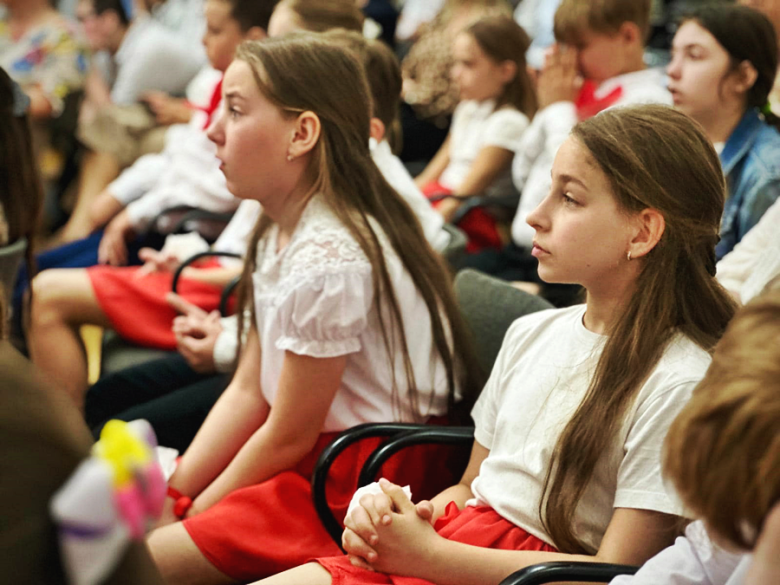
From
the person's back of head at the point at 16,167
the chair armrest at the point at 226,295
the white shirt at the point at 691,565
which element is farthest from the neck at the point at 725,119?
the person's back of head at the point at 16,167

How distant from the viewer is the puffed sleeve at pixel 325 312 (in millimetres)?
1499

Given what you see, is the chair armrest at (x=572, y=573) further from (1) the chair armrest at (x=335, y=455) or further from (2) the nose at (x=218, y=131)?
(2) the nose at (x=218, y=131)

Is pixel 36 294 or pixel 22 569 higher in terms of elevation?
pixel 22 569

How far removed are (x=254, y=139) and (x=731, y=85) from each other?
1.17 m

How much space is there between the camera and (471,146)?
10.4 feet

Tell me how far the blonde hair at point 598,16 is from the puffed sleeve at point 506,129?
1.45 feet

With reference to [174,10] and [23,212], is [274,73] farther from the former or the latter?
[174,10]

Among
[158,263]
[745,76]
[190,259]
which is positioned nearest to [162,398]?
[190,259]

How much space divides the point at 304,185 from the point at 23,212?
32.6 inches

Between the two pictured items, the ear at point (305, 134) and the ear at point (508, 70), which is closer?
the ear at point (305, 134)

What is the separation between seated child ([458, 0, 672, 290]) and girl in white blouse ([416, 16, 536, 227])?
20 centimetres

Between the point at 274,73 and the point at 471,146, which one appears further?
the point at 471,146

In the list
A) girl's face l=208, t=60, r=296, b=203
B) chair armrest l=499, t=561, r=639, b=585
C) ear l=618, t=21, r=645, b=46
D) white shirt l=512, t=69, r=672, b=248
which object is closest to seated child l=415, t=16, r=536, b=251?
white shirt l=512, t=69, r=672, b=248

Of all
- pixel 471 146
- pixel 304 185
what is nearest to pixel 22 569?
pixel 304 185
